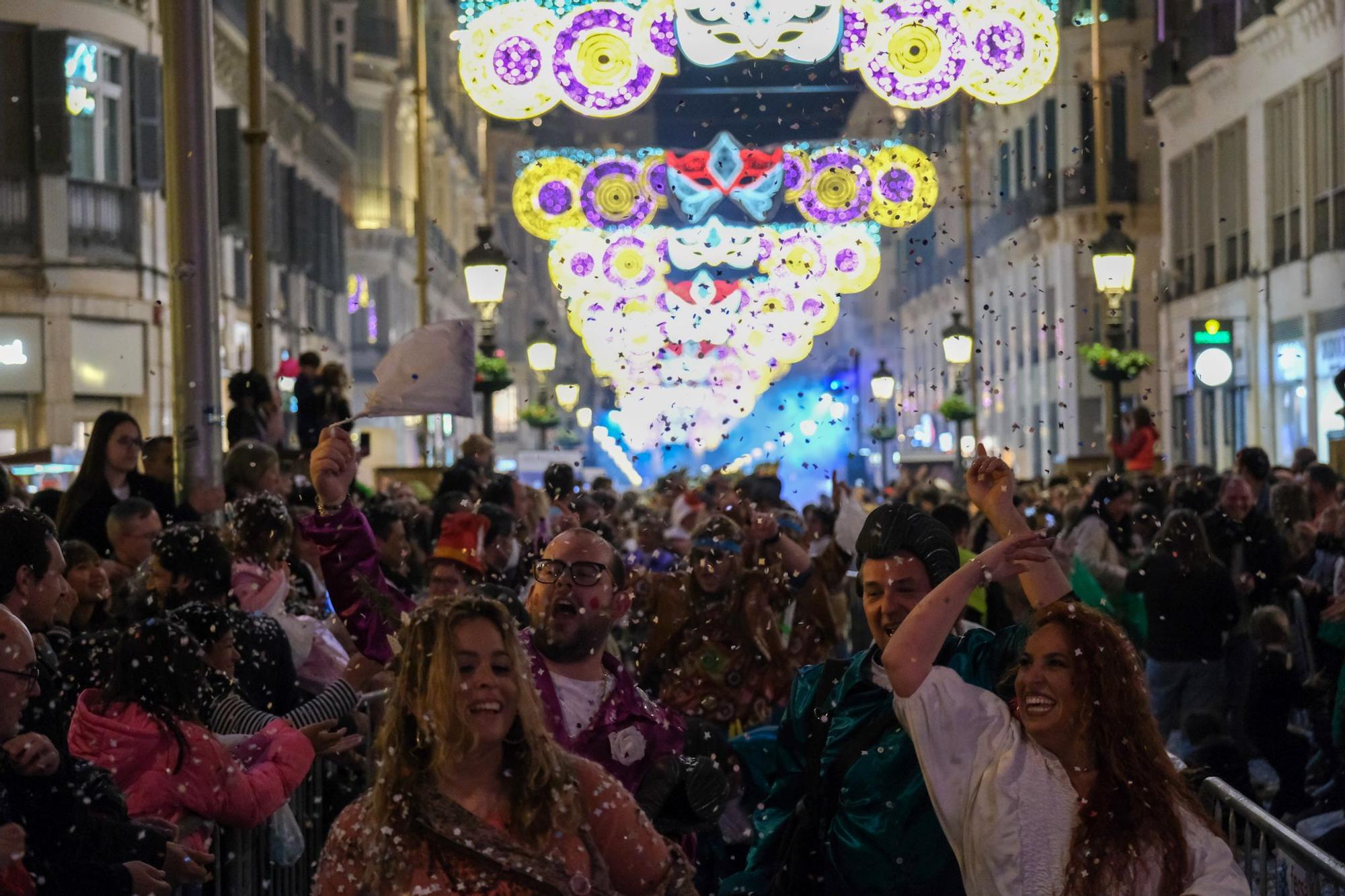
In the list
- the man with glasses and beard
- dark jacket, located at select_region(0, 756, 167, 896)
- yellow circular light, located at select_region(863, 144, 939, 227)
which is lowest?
dark jacket, located at select_region(0, 756, 167, 896)

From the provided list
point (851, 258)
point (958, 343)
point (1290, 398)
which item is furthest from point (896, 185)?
point (1290, 398)

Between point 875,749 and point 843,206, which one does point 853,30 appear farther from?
point 875,749

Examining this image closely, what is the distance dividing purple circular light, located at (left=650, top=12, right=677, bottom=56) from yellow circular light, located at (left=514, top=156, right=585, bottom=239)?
5.36m

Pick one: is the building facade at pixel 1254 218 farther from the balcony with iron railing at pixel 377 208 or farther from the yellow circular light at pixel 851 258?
the balcony with iron railing at pixel 377 208

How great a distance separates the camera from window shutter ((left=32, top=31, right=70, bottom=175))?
2300 centimetres

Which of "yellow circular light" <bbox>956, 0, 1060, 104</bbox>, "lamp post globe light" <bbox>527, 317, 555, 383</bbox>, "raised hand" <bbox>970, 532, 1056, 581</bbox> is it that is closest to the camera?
"raised hand" <bbox>970, 532, 1056, 581</bbox>

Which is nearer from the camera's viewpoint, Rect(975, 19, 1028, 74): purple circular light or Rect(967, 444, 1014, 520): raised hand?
Rect(967, 444, 1014, 520): raised hand

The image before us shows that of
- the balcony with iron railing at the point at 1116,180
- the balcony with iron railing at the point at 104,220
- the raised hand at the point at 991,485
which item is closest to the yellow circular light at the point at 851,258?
the balcony with iron railing at the point at 104,220

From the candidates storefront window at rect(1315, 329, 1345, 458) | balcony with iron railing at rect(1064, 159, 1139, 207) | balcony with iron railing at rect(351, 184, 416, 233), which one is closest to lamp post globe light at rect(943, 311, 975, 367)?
storefront window at rect(1315, 329, 1345, 458)

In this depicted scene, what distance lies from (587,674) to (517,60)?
11.4 metres

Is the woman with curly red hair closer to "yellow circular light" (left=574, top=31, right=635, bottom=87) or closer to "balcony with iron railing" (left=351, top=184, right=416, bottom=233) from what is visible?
"yellow circular light" (left=574, top=31, right=635, bottom=87)

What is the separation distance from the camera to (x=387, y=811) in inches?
151

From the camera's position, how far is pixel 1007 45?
15.2 meters

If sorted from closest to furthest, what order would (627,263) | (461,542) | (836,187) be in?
(461,542) < (836,187) < (627,263)
